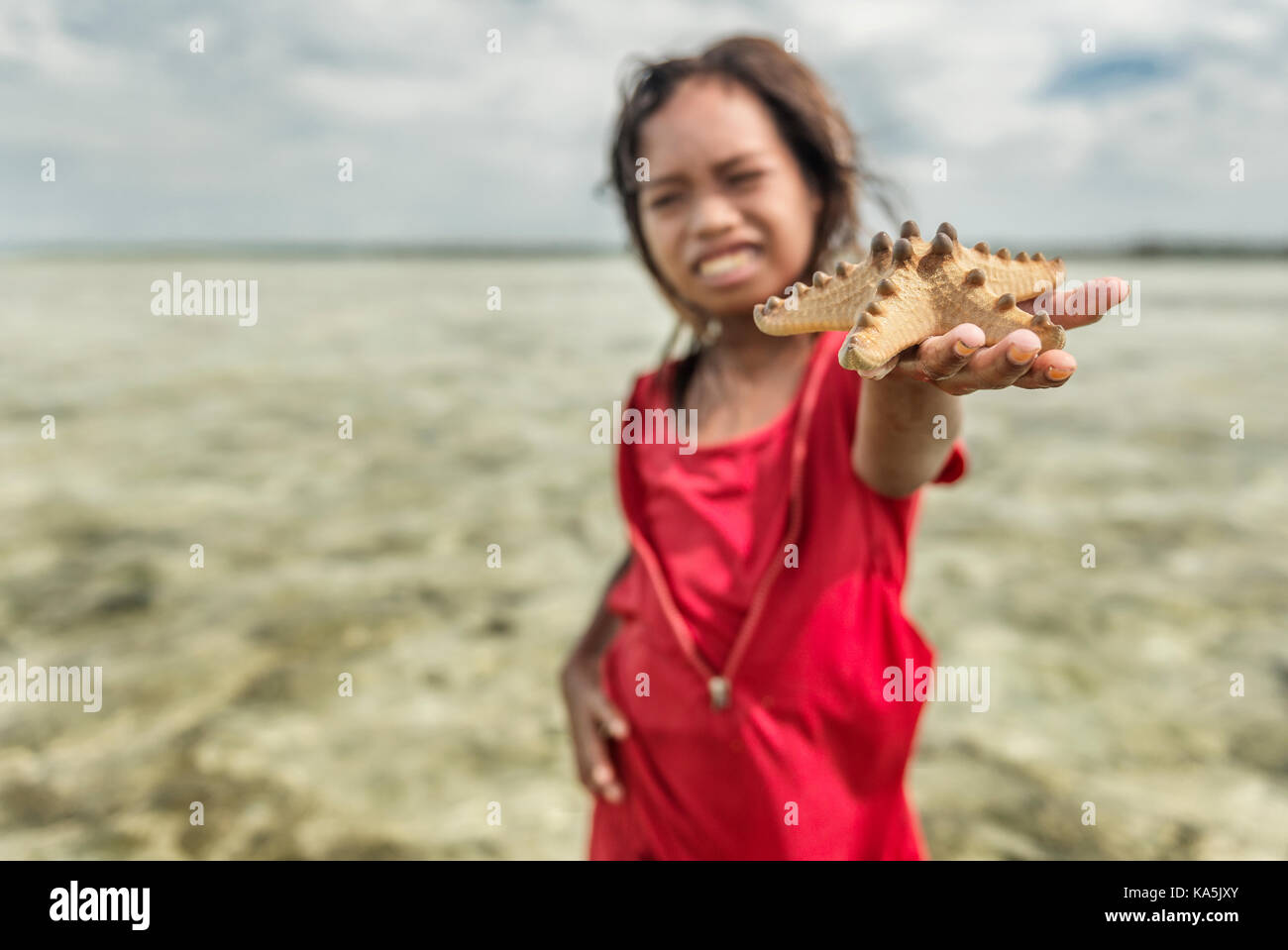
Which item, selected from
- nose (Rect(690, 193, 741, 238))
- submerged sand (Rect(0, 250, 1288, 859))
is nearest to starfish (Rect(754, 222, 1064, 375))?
nose (Rect(690, 193, 741, 238))

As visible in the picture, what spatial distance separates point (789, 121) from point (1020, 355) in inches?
54.4

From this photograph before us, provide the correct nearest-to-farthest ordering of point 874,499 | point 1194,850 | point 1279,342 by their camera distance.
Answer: point 874,499 → point 1194,850 → point 1279,342

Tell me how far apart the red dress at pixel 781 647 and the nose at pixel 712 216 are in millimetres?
354

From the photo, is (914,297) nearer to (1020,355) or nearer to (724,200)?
(1020,355)

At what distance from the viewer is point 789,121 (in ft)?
7.32

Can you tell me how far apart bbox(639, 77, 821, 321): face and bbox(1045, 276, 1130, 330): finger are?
36.7 inches

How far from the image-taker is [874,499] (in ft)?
6.04

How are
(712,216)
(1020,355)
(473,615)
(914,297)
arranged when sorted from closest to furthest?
1. (1020,355)
2. (914,297)
3. (712,216)
4. (473,615)

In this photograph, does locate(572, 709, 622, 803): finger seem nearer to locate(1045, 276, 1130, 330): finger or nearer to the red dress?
the red dress

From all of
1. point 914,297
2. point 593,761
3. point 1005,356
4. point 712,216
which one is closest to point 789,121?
point 712,216

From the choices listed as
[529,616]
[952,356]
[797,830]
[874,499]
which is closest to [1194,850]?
[797,830]

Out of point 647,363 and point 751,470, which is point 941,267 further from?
point 647,363

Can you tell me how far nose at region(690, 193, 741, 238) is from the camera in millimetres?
2021

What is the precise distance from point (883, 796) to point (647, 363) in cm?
Answer: 1157
